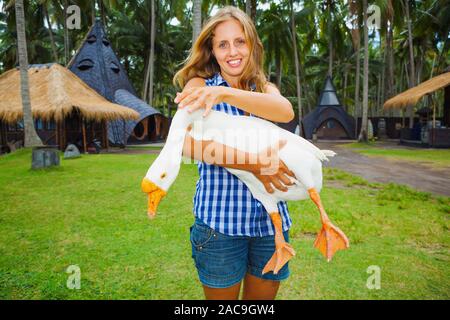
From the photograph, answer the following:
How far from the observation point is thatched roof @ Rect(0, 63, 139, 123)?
661 inches

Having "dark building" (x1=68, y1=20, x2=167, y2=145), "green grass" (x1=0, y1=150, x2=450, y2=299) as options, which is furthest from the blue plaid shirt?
Answer: "dark building" (x1=68, y1=20, x2=167, y2=145)

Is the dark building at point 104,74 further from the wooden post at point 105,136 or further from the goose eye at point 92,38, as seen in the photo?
the wooden post at point 105,136

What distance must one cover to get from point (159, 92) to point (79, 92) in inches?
952

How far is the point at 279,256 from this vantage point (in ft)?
5.32

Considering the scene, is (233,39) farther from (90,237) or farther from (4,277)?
(90,237)

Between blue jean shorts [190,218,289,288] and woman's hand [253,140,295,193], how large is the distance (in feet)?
1.04

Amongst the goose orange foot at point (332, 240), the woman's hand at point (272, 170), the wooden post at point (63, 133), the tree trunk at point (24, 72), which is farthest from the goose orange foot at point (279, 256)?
the wooden post at point (63, 133)

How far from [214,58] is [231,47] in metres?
0.20

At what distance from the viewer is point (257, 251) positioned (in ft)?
5.69

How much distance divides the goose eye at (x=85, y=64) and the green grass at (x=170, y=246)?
17.5 m

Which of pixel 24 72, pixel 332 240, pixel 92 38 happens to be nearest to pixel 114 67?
pixel 92 38

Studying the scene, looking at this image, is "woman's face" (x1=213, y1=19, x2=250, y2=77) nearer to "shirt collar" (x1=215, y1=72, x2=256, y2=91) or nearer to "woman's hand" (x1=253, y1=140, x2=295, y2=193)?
"shirt collar" (x1=215, y1=72, x2=256, y2=91)
